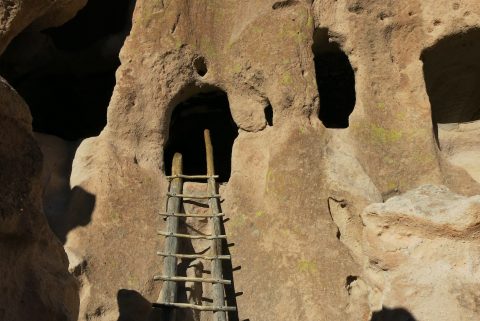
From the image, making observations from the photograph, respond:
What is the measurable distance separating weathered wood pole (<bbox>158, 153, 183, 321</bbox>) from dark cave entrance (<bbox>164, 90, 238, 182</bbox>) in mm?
1108

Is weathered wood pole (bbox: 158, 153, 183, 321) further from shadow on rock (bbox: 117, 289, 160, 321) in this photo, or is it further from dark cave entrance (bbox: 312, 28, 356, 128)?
dark cave entrance (bbox: 312, 28, 356, 128)

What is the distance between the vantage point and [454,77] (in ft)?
20.5

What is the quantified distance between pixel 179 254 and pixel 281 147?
1128 mm

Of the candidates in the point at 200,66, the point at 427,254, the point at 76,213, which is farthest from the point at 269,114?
the point at 427,254

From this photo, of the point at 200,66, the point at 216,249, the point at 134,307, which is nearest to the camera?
the point at 134,307

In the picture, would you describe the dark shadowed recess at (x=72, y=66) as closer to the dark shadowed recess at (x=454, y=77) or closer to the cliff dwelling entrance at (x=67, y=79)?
the cliff dwelling entrance at (x=67, y=79)

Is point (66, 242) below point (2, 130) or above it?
below

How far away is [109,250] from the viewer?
4.48 m

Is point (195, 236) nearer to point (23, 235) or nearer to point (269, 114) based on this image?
point (269, 114)

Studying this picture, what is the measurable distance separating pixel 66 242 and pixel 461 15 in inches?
135

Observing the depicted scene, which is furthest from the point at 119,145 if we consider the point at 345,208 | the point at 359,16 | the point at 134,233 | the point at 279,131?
the point at 359,16

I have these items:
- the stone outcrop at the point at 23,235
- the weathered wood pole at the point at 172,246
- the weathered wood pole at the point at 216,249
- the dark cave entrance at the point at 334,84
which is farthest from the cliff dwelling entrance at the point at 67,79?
the stone outcrop at the point at 23,235

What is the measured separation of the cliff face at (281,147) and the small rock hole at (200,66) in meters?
0.01

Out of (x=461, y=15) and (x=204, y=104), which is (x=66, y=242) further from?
(x=461, y=15)
